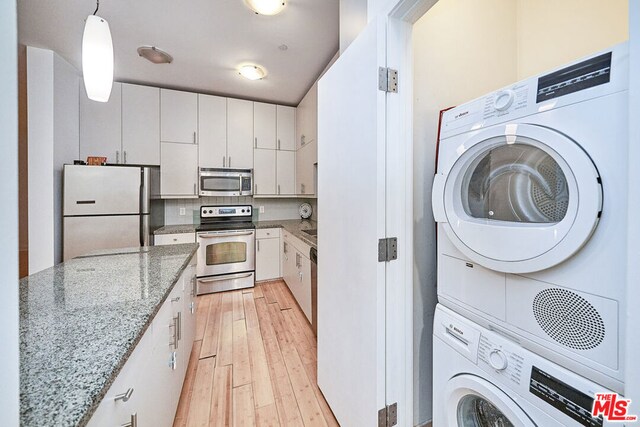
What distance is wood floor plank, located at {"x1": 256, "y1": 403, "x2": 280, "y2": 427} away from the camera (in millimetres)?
1409

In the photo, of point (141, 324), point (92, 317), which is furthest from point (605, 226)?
point (92, 317)

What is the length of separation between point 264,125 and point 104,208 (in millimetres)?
2178

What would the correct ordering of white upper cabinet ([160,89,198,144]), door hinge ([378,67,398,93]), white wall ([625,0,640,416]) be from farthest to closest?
white upper cabinet ([160,89,198,144]), door hinge ([378,67,398,93]), white wall ([625,0,640,416])

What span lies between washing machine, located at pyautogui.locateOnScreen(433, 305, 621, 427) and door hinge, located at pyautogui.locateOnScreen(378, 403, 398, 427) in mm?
159

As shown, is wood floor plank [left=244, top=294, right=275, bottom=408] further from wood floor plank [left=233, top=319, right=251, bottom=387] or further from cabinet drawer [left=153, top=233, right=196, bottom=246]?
cabinet drawer [left=153, top=233, right=196, bottom=246]

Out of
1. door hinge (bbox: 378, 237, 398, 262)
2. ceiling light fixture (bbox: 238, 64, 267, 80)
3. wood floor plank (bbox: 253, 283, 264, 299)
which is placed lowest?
wood floor plank (bbox: 253, 283, 264, 299)

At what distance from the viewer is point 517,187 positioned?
85cm

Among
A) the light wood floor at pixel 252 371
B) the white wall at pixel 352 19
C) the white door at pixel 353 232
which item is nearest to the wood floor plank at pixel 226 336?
the light wood floor at pixel 252 371

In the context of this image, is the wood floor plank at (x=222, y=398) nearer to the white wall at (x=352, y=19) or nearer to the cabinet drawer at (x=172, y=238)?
the cabinet drawer at (x=172, y=238)

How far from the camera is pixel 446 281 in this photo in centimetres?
101

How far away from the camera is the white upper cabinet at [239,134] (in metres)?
3.47

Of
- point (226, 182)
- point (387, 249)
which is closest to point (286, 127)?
point (226, 182)

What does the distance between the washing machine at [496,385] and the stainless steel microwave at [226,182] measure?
10.1ft

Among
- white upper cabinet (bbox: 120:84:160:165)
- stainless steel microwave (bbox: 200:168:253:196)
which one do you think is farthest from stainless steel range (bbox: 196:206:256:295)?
white upper cabinet (bbox: 120:84:160:165)
